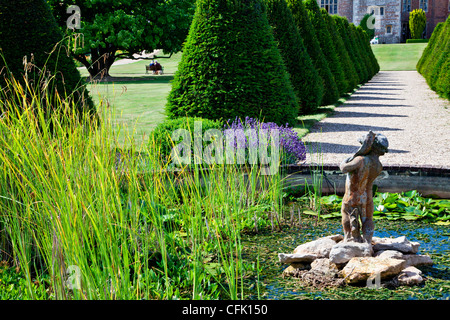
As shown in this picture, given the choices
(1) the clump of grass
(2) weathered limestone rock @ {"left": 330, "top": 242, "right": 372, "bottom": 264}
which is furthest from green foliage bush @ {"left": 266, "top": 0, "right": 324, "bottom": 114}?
(2) weathered limestone rock @ {"left": 330, "top": 242, "right": 372, "bottom": 264}

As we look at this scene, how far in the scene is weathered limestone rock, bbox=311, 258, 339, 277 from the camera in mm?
2332

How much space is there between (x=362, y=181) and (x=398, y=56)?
3528cm

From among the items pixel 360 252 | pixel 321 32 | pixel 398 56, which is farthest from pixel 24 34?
pixel 398 56

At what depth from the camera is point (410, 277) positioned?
2.23 m

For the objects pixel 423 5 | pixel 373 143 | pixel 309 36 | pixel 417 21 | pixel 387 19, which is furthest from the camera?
pixel 423 5

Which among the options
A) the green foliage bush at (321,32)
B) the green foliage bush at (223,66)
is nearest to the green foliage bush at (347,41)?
the green foliage bush at (321,32)

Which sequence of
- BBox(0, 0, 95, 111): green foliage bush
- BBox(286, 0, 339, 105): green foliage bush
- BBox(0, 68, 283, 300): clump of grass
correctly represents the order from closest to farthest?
1. BBox(0, 68, 283, 300): clump of grass
2. BBox(0, 0, 95, 111): green foliage bush
3. BBox(286, 0, 339, 105): green foliage bush

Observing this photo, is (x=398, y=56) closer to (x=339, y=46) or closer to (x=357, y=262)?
(x=339, y=46)

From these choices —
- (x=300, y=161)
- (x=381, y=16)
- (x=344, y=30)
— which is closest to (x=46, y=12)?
(x=300, y=161)

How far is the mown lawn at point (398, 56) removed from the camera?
Result: 31.4m

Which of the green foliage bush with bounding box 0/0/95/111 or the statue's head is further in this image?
the green foliage bush with bounding box 0/0/95/111

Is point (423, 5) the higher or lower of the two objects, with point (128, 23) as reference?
higher

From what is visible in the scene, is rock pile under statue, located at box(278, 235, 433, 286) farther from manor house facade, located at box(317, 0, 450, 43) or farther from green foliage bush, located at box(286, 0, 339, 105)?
manor house facade, located at box(317, 0, 450, 43)
